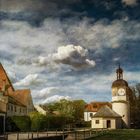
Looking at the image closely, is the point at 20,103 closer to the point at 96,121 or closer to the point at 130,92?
the point at 96,121

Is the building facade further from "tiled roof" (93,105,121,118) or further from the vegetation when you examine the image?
the vegetation

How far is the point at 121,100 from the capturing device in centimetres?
7788

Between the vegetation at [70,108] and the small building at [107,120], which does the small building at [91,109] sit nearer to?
the vegetation at [70,108]

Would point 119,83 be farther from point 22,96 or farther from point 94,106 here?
point 94,106

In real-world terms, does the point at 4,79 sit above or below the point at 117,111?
above

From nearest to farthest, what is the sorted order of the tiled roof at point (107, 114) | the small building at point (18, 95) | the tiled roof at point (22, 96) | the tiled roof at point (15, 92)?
the small building at point (18, 95), the tiled roof at point (15, 92), the tiled roof at point (22, 96), the tiled roof at point (107, 114)

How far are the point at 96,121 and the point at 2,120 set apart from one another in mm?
28987

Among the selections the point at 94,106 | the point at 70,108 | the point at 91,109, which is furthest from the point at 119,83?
the point at 94,106

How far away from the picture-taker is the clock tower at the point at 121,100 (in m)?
77.9

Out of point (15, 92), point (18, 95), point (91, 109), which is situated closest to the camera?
point (18, 95)

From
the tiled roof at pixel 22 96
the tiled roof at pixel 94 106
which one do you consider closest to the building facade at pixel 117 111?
the tiled roof at pixel 22 96

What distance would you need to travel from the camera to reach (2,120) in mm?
50875

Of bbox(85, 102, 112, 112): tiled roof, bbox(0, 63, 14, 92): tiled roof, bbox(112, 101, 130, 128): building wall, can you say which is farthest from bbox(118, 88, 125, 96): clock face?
bbox(85, 102, 112, 112): tiled roof

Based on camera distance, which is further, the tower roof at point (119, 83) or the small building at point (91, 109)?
the small building at point (91, 109)
